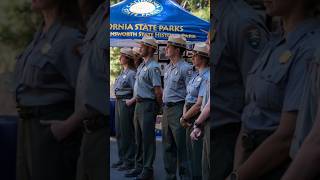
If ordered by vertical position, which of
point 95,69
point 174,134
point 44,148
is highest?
point 95,69

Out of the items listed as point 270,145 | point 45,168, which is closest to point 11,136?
point 45,168

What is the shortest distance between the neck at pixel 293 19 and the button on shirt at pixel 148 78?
173 cm

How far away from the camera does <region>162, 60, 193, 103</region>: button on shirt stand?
10.2 ft

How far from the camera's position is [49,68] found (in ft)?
4.59

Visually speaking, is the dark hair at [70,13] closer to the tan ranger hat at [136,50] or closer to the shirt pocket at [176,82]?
the shirt pocket at [176,82]

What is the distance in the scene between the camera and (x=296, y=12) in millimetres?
1209

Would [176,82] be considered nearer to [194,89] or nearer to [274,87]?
[194,89]

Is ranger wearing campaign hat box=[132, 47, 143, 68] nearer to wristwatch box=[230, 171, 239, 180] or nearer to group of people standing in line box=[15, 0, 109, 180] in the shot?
group of people standing in line box=[15, 0, 109, 180]

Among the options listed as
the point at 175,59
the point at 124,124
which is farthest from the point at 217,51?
the point at 124,124

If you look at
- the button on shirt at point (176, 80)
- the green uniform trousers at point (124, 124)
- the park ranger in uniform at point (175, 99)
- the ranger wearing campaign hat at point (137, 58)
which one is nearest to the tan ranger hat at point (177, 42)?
the park ranger in uniform at point (175, 99)

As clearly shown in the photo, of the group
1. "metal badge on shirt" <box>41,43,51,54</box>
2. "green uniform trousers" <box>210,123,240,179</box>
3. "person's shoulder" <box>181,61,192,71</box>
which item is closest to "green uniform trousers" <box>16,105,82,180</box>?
"metal badge on shirt" <box>41,43,51,54</box>

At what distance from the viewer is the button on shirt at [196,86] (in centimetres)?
268

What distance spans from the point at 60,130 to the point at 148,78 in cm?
172

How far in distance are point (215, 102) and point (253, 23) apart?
0.21 m
